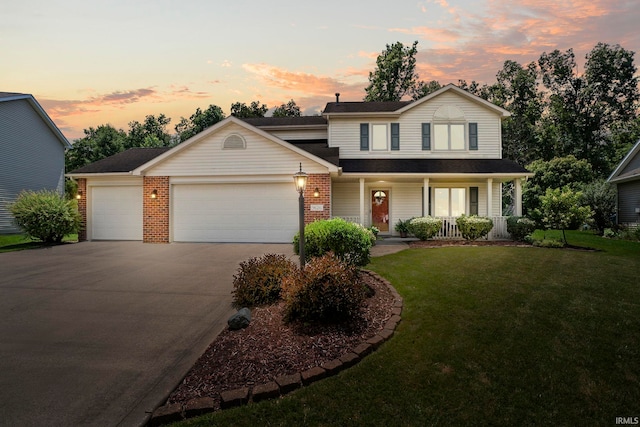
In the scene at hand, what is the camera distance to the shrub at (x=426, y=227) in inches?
543

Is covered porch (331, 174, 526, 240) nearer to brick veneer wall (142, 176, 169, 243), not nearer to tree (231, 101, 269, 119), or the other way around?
brick veneer wall (142, 176, 169, 243)

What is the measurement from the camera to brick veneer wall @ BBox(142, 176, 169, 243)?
13531mm

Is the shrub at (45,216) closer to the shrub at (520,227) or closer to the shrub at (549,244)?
the shrub at (520,227)

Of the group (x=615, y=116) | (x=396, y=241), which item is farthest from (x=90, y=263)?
(x=615, y=116)

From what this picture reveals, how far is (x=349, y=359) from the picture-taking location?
140 inches

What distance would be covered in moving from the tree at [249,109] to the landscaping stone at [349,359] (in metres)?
35.9

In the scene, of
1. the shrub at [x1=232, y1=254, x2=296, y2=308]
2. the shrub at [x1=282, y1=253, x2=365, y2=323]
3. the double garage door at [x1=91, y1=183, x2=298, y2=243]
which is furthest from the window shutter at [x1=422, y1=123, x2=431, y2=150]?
the shrub at [x1=282, y1=253, x2=365, y2=323]

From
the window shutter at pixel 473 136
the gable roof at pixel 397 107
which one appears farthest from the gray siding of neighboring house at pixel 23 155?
the window shutter at pixel 473 136

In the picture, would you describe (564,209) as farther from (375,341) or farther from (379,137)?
(375,341)

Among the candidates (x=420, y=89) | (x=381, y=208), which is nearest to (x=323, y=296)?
(x=381, y=208)

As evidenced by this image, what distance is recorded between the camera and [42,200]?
45.1 feet

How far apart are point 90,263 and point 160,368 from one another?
7.57 meters

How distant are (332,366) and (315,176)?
33.7 ft

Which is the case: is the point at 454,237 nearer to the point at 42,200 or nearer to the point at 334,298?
the point at 334,298
